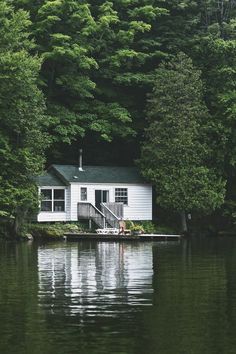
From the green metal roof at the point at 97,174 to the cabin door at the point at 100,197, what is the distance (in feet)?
2.47

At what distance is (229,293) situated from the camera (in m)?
17.9

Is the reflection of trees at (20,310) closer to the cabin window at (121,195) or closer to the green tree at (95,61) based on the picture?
the cabin window at (121,195)

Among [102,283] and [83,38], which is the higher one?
[83,38]

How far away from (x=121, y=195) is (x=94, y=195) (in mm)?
2111

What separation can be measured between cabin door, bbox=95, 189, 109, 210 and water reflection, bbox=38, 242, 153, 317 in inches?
605

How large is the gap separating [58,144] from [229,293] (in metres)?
36.2

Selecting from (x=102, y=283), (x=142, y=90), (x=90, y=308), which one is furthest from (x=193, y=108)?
(x=90, y=308)

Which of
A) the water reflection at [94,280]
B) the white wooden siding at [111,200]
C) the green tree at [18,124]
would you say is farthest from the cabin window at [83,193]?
the water reflection at [94,280]

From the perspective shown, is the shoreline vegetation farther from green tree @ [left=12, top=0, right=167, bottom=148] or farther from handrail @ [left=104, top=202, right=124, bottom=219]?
green tree @ [left=12, top=0, right=167, bottom=148]

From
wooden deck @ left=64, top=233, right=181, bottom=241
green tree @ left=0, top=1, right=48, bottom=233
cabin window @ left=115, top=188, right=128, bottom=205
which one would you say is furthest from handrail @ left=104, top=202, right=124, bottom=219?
green tree @ left=0, top=1, right=48, bottom=233

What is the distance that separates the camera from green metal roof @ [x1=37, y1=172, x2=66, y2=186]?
47812 mm

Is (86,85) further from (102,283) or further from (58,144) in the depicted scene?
(102,283)

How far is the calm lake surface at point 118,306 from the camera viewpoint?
40.1ft

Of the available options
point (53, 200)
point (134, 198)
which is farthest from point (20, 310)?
point (134, 198)
